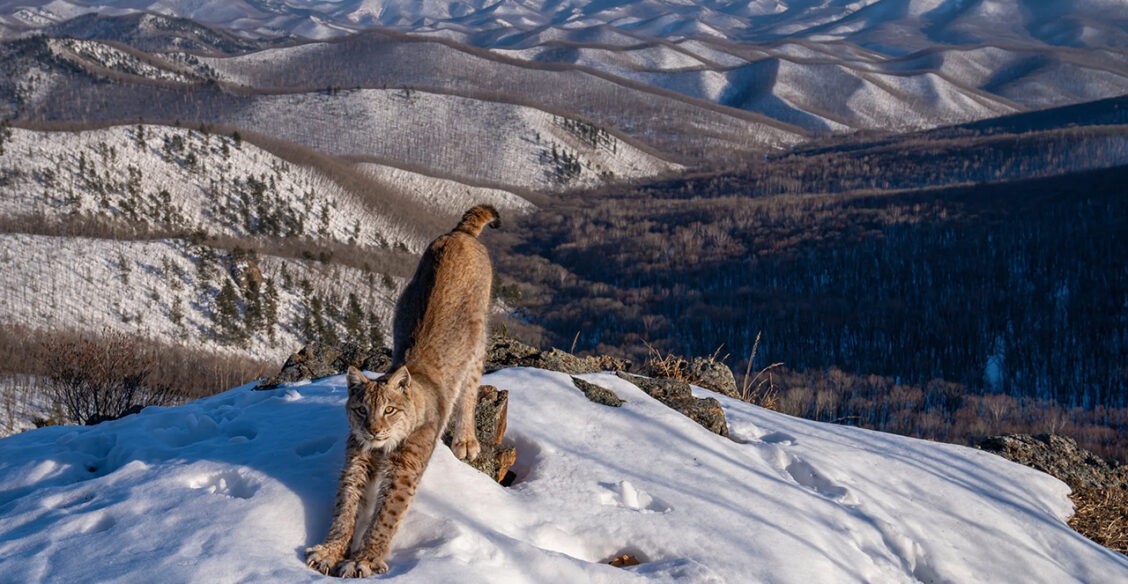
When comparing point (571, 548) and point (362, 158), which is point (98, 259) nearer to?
point (571, 548)

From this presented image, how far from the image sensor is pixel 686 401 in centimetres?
938

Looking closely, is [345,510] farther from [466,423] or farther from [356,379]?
[466,423]

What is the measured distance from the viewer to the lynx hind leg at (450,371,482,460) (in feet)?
22.3

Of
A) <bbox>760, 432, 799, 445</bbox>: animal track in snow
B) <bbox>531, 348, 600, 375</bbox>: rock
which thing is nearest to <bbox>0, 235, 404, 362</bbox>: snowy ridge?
<bbox>531, 348, 600, 375</bbox>: rock

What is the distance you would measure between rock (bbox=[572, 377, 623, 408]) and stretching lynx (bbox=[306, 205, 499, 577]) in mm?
1788

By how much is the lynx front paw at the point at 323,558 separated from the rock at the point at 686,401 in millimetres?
4886

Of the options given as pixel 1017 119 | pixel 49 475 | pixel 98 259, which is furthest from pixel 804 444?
pixel 1017 119

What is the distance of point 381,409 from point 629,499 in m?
2.46

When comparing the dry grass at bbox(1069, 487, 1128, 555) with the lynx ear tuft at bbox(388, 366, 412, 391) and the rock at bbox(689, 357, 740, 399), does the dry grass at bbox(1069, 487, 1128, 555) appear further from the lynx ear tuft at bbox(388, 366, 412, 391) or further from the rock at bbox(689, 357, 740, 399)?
Result: the lynx ear tuft at bbox(388, 366, 412, 391)

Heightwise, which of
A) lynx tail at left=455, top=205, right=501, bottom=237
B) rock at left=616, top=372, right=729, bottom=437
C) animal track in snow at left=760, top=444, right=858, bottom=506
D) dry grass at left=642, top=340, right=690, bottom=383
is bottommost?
dry grass at left=642, top=340, right=690, bottom=383

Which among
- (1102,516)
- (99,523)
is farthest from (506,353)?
(1102,516)

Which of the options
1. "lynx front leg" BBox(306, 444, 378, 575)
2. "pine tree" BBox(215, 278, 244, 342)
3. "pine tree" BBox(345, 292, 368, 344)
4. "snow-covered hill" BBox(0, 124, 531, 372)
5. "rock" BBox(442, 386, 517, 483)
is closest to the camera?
"lynx front leg" BBox(306, 444, 378, 575)

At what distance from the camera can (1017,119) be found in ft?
475

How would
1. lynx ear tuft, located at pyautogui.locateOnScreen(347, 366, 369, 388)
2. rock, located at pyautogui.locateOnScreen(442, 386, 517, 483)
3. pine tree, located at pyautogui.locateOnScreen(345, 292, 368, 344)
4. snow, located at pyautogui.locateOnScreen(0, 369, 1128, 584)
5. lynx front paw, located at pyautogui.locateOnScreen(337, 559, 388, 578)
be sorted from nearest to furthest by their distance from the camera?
lynx front paw, located at pyautogui.locateOnScreen(337, 559, 388, 578) < snow, located at pyautogui.locateOnScreen(0, 369, 1128, 584) < lynx ear tuft, located at pyautogui.locateOnScreen(347, 366, 369, 388) < rock, located at pyautogui.locateOnScreen(442, 386, 517, 483) < pine tree, located at pyautogui.locateOnScreen(345, 292, 368, 344)
